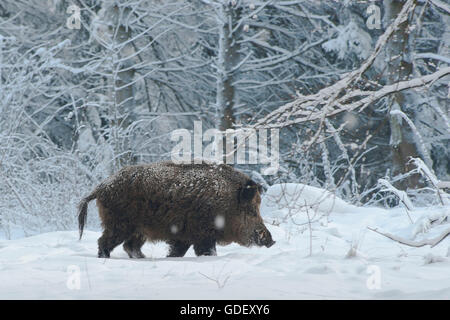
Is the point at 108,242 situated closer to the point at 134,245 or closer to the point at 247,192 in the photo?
the point at 134,245

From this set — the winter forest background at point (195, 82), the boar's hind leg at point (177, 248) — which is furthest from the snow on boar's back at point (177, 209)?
the winter forest background at point (195, 82)

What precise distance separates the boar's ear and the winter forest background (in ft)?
9.76

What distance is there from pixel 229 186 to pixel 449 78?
9.89 meters

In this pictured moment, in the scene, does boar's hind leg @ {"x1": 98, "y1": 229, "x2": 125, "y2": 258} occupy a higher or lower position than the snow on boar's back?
lower

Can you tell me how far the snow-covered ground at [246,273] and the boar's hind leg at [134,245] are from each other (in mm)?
272

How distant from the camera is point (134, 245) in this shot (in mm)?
6145

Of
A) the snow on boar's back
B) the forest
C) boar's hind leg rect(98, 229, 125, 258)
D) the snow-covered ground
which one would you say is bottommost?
the snow-covered ground

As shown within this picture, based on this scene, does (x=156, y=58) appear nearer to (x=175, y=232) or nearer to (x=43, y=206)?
(x=43, y=206)

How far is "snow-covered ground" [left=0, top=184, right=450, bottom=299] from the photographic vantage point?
12.7 ft

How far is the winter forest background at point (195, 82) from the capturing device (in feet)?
32.3

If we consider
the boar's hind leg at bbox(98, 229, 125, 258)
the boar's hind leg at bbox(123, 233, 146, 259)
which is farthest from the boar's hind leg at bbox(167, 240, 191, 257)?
the boar's hind leg at bbox(98, 229, 125, 258)

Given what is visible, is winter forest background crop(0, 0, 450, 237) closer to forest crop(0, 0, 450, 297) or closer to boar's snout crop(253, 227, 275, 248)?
forest crop(0, 0, 450, 297)

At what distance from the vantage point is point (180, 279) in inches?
174

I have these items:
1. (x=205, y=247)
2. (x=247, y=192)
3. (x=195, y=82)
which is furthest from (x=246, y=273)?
(x=195, y=82)
